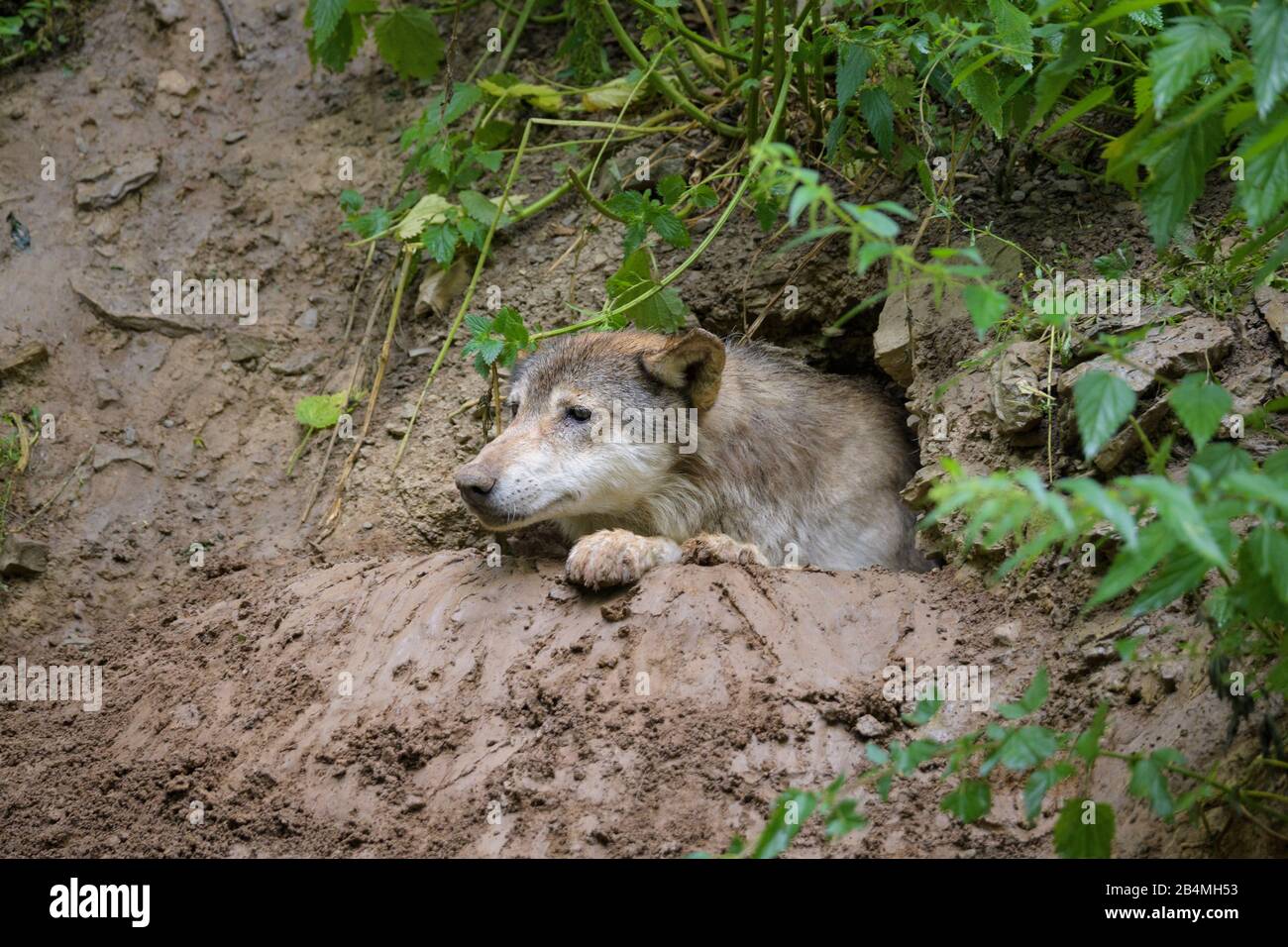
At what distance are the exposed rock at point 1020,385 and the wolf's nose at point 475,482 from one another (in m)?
2.18

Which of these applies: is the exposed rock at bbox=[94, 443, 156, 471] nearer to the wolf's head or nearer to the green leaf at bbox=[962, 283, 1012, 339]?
the wolf's head

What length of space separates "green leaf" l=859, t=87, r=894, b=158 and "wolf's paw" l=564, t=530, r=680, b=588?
2137 millimetres

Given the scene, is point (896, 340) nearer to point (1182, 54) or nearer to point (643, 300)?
point (643, 300)

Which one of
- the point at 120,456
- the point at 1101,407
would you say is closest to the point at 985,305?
the point at 1101,407

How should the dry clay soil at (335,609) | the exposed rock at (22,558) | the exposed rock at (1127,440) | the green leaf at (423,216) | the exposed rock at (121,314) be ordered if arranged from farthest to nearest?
the exposed rock at (121,314) < the green leaf at (423,216) < the exposed rock at (22,558) < the exposed rock at (1127,440) < the dry clay soil at (335,609)

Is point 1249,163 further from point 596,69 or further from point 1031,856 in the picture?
point 596,69

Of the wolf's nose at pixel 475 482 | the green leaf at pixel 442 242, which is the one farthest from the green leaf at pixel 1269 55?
the green leaf at pixel 442 242

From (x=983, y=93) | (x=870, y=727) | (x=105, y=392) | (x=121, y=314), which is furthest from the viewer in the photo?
(x=121, y=314)

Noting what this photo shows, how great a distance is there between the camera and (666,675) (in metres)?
4.44

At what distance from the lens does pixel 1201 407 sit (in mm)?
2836

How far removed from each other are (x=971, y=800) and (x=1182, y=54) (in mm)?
1917

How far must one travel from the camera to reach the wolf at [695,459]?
17.6 ft

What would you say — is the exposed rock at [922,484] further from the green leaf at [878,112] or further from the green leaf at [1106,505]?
the green leaf at [1106,505]

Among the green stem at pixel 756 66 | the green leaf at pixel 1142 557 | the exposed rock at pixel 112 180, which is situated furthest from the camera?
the exposed rock at pixel 112 180
